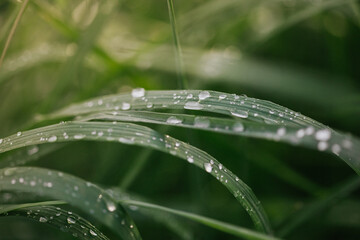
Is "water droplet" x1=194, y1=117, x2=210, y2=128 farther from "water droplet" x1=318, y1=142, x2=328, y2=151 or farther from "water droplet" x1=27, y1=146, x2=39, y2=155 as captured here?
"water droplet" x1=27, y1=146, x2=39, y2=155

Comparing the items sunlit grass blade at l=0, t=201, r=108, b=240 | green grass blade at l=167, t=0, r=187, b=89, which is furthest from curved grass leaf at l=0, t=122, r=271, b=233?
green grass blade at l=167, t=0, r=187, b=89

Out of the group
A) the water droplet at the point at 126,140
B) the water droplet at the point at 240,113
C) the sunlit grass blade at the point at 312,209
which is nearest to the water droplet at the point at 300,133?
the water droplet at the point at 240,113

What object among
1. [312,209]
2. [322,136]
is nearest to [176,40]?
[322,136]

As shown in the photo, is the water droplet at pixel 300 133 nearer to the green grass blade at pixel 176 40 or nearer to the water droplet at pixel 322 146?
the water droplet at pixel 322 146

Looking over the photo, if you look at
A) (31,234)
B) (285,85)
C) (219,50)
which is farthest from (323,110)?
(31,234)

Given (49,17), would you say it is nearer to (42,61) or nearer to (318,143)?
(42,61)

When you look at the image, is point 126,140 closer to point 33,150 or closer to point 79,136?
point 79,136
